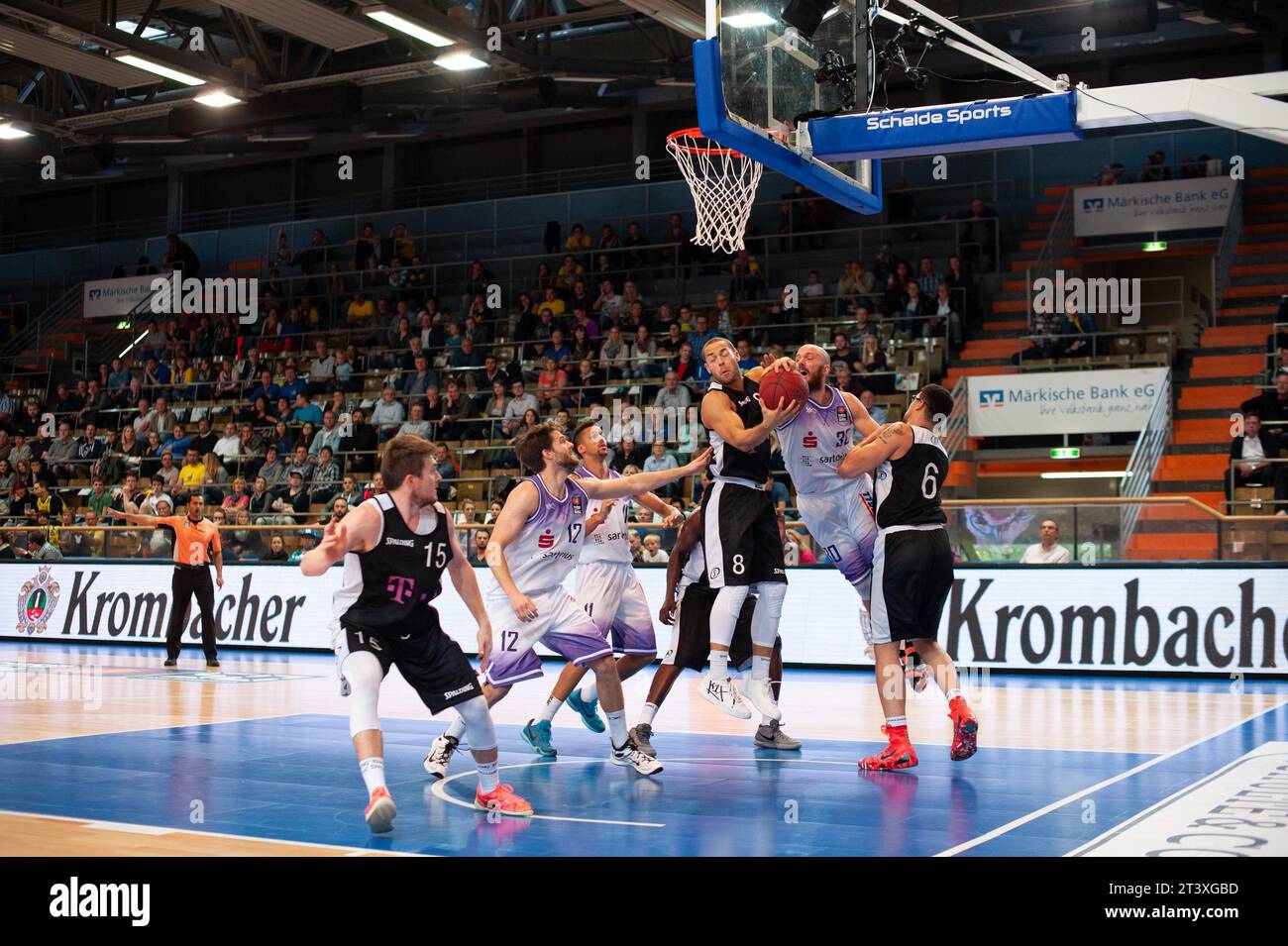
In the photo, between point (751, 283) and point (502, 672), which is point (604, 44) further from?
point (502, 672)

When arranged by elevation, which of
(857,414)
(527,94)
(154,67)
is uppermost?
(527,94)

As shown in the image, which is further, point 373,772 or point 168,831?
point 168,831

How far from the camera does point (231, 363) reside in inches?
1033

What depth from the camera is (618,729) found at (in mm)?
7836

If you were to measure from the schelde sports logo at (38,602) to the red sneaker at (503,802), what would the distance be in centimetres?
1534

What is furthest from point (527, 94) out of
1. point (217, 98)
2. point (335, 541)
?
point (335, 541)

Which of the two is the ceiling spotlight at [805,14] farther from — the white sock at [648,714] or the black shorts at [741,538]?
the white sock at [648,714]

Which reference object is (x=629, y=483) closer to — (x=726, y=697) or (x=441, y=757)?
(x=726, y=697)

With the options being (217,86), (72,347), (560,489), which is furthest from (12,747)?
(72,347)

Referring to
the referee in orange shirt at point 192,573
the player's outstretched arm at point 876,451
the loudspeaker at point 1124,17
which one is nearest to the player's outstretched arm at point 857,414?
the player's outstretched arm at point 876,451

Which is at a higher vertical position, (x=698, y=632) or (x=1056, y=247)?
(x=1056, y=247)

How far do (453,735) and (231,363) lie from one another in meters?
20.0
